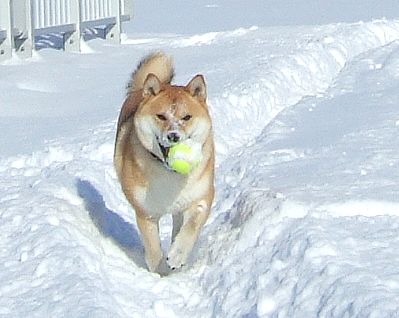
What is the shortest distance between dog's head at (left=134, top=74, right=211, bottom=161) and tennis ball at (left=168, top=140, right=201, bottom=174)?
3cm

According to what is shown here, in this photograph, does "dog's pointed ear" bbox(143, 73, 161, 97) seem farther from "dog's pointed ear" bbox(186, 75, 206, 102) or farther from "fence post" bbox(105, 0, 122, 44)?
"fence post" bbox(105, 0, 122, 44)

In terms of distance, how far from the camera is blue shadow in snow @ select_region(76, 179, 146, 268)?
20.1 ft

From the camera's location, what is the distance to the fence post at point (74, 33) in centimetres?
1424

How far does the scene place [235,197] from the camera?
6715 mm

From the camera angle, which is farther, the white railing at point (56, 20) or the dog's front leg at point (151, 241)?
the white railing at point (56, 20)

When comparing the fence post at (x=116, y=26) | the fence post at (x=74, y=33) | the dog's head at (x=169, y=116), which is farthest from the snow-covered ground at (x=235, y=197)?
the fence post at (x=116, y=26)

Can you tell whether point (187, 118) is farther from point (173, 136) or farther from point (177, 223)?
point (177, 223)

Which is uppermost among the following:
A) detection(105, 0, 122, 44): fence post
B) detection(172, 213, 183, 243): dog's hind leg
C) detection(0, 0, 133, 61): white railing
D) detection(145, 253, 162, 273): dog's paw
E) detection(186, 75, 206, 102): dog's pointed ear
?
detection(186, 75, 206, 102): dog's pointed ear

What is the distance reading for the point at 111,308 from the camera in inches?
191

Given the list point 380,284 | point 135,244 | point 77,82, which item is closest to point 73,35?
point 77,82

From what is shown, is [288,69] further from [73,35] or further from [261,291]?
[261,291]

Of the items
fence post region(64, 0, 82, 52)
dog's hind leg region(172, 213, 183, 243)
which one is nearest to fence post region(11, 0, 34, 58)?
fence post region(64, 0, 82, 52)

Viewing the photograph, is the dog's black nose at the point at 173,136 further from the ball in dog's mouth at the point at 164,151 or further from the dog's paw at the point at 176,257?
the dog's paw at the point at 176,257

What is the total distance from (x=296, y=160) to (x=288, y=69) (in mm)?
4629
